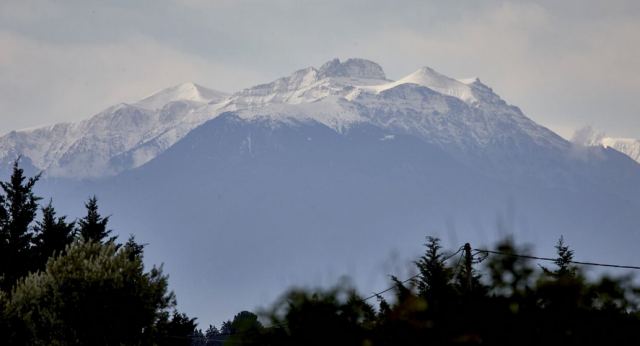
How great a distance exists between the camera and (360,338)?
401 inches

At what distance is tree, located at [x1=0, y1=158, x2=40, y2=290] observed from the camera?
5316 cm

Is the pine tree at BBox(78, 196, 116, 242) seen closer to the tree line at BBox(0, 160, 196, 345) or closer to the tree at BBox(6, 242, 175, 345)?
the tree line at BBox(0, 160, 196, 345)

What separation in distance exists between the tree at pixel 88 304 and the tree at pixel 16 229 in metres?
17.3

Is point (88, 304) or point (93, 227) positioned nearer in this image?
point (88, 304)

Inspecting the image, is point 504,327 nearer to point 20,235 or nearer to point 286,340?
point 286,340

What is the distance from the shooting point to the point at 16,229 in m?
55.7

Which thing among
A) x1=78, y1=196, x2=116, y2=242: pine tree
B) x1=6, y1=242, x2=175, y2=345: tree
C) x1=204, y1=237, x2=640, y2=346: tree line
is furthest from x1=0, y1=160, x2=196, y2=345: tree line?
x1=204, y1=237, x2=640, y2=346: tree line

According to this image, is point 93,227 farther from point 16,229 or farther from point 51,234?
point 16,229

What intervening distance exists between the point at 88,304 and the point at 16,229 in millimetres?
23755

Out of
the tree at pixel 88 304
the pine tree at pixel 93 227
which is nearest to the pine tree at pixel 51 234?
the pine tree at pixel 93 227

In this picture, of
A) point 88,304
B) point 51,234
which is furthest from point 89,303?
point 51,234

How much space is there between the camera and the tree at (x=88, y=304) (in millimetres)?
33812

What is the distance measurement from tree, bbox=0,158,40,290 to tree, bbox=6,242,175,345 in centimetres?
1732

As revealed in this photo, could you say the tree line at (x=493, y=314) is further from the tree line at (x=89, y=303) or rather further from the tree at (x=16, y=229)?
the tree at (x=16, y=229)
